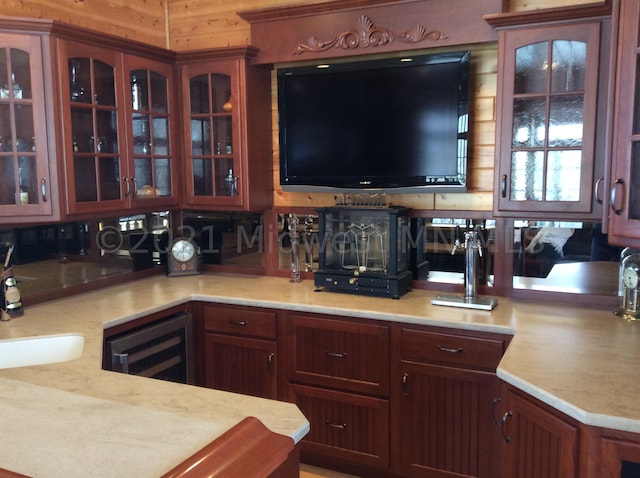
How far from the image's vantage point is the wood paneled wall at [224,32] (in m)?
2.95

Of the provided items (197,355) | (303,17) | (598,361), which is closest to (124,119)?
(303,17)

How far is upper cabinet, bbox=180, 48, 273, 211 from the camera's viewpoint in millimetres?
3318

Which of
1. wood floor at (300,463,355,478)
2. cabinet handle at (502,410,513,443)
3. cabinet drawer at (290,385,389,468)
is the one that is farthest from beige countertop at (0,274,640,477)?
wood floor at (300,463,355,478)

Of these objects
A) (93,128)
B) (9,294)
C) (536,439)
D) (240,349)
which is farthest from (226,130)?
(536,439)

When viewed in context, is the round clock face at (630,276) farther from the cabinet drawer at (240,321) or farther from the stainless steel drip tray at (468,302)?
the cabinet drawer at (240,321)

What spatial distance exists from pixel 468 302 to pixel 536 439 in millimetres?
988

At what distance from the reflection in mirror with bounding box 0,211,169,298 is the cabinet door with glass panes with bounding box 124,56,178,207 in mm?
261

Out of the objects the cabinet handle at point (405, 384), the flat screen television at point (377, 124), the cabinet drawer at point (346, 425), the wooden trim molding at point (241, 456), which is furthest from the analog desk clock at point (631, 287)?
the wooden trim molding at point (241, 456)

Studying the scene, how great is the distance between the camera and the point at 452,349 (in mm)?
2568

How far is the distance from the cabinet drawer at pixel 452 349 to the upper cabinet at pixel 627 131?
72 cm

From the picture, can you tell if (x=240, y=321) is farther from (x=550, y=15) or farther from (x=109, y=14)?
(x=550, y=15)

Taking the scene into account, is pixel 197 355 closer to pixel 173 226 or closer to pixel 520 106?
pixel 173 226

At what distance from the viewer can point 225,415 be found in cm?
150

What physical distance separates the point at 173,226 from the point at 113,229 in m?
0.51
